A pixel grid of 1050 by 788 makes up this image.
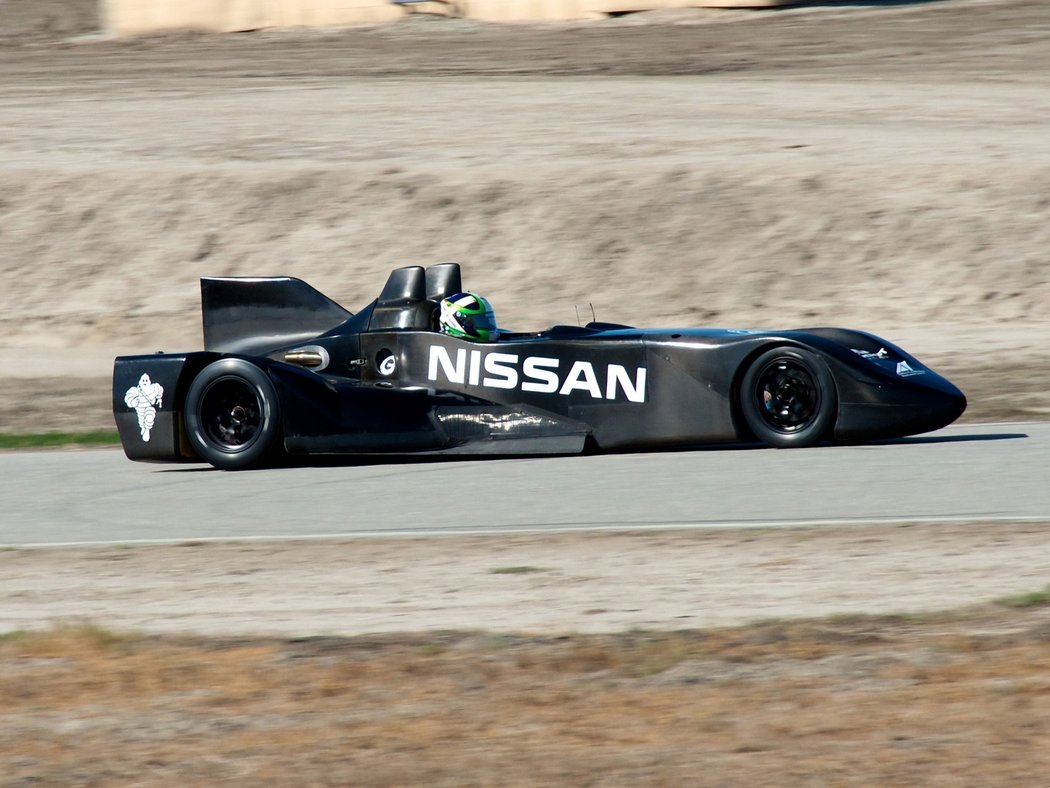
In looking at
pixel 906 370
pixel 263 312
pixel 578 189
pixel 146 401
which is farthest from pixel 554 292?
pixel 906 370

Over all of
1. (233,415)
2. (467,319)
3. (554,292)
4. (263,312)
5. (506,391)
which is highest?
(554,292)

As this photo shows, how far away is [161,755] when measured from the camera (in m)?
4.48

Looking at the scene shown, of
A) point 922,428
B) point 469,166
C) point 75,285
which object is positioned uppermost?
point 469,166

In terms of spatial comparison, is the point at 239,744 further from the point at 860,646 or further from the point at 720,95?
the point at 720,95

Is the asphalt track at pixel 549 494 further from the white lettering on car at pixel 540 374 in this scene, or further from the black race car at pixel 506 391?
the white lettering on car at pixel 540 374

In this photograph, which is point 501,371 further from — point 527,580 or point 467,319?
point 527,580

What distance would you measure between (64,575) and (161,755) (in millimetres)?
2749

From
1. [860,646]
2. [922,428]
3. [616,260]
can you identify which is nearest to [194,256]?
[616,260]

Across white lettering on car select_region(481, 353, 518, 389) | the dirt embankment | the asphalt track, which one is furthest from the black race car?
the dirt embankment

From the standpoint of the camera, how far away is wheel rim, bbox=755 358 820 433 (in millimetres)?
9695

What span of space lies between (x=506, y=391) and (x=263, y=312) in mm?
2257

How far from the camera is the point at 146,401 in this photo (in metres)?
10.7

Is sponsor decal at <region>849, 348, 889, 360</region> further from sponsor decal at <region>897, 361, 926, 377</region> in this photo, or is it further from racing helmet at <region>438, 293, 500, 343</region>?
racing helmet at <region>438, 293, 500, 343</region>

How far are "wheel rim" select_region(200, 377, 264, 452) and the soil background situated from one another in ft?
10.2
